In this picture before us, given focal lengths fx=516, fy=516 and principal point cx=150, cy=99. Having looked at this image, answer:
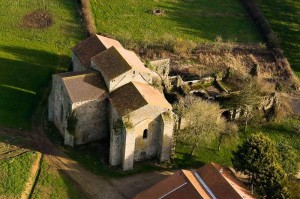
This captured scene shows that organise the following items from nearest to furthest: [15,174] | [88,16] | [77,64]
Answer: [15,174] → [77,64] → [88,16]

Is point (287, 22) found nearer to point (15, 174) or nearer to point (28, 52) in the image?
point (28, 52)

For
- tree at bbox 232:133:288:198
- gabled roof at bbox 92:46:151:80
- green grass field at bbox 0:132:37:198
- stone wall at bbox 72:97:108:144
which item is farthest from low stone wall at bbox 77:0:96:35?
tree at bbox 232:133:288:198

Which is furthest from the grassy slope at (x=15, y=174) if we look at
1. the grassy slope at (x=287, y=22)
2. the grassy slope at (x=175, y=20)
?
the grassy slope at (x=287, y=22)

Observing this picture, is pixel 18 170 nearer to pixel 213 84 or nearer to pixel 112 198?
pixel 112 198

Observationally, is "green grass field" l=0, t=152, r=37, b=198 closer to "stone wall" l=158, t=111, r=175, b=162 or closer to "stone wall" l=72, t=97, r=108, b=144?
"stone wall" l=72, t=97, r=108, b=144

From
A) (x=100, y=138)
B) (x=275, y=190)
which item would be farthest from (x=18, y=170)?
(x=275, y=190)

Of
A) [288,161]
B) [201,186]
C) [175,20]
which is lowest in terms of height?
[201,186]

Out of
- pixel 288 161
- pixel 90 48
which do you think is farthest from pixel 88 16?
pixel 288 161
